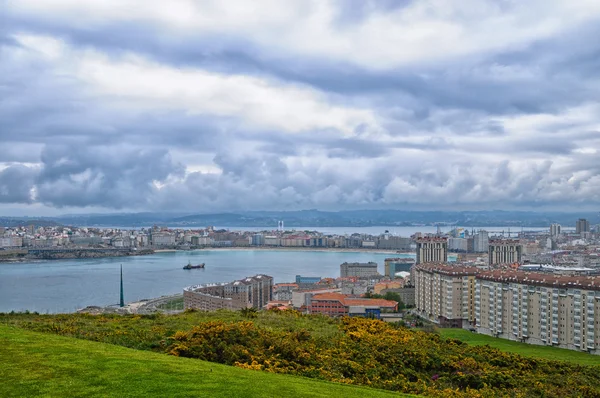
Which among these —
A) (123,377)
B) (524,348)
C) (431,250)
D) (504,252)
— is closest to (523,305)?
(524,348)

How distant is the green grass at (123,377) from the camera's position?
2.52m

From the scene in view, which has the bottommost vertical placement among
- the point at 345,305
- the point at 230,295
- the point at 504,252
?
the point at 230,295

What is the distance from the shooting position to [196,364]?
3318 mm

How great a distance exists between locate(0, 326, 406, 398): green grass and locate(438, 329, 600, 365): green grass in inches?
283

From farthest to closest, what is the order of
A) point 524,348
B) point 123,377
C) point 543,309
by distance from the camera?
point 543,309 → point 524,348 → point 123,377

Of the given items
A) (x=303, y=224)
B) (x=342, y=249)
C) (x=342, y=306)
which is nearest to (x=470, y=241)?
(x=342, y=249)

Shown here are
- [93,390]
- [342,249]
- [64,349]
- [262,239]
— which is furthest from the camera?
[262,239]

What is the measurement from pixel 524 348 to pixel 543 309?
1.15 meters

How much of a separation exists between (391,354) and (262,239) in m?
69.9

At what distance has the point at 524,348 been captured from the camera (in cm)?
1123

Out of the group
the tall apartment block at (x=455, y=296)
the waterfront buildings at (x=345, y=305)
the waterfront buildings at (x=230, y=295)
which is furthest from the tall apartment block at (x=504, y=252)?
the tall apartment block at (x=455, y=296)

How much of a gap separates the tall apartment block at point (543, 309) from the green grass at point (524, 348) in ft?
0.90

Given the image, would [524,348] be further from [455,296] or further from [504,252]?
[504,252]

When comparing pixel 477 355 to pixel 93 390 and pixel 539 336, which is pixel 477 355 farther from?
pixel 539 336
